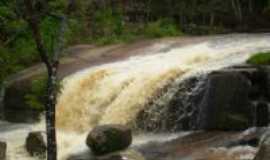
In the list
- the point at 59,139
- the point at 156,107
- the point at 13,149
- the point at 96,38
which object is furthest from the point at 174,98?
the point at 96,38

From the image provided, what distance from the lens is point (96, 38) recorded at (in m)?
24.5

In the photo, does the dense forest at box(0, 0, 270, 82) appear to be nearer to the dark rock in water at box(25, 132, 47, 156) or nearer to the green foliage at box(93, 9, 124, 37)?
the green foliage at box(93, 9, 124, 37)

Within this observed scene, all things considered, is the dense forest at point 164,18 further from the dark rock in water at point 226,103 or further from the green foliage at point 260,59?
the dark rock in water at point 226,103

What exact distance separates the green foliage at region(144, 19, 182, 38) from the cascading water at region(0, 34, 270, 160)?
188 inches

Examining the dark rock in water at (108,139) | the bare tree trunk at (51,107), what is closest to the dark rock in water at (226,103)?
the dark rock in water at (108,139)

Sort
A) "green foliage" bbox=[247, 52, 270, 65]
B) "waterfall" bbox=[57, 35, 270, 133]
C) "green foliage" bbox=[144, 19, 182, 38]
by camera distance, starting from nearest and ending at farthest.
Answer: "green foliage" bbox=[247, 52, 270, 65]
"waterfall" bbox=[57, 35, 270, 133]
"green foliage" bbox=[144, 19, 182, 38]

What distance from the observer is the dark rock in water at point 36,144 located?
13.8m

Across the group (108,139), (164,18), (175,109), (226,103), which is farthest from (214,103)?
(164,18)

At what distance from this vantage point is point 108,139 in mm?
12164

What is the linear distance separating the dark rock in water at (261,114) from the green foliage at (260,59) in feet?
4.27

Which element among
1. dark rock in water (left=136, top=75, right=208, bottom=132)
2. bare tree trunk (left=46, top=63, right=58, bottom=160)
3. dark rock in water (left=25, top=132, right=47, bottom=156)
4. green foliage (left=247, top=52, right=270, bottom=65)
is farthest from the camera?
green foliage (left=247, top=52, right=270, bottom=65)

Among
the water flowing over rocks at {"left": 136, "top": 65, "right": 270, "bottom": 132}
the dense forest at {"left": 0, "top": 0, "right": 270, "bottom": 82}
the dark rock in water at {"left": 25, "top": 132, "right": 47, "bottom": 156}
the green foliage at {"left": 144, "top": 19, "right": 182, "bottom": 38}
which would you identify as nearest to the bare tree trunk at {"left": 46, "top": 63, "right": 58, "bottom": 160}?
the dark rock in water at {"left": 25, "top": 132, "right": 47, "bottom": 156}

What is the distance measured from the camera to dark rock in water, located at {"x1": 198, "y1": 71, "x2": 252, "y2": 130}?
45.6 feet

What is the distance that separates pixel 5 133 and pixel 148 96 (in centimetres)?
383
